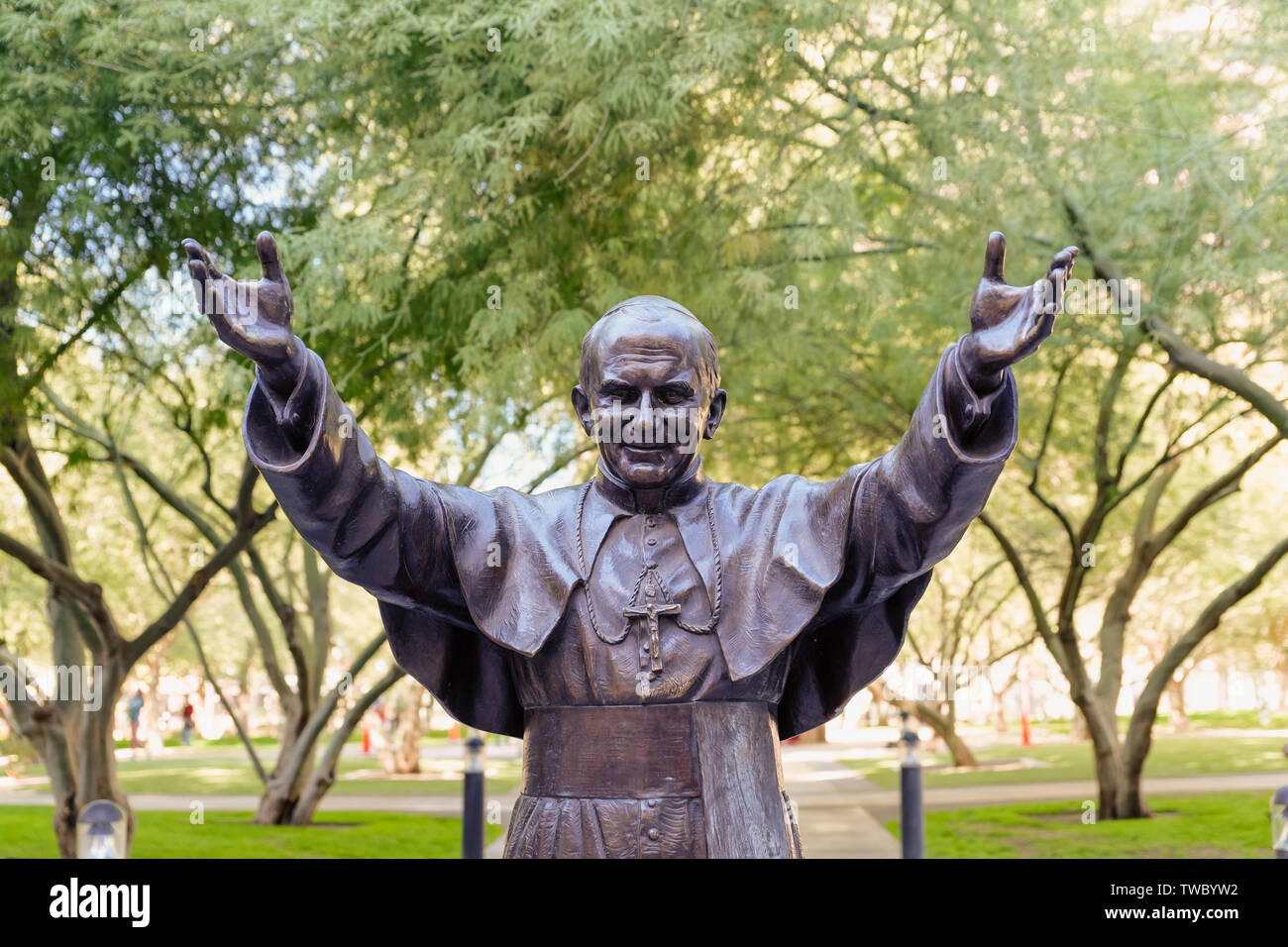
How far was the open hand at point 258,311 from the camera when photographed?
8.58 feet

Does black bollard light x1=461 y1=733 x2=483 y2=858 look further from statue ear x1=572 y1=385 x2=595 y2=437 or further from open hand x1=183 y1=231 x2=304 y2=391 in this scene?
open hand x1=183 y1=231 x2=304 y2=391

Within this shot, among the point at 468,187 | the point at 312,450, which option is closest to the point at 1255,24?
the point at 468,187

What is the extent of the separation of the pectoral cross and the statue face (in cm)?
28

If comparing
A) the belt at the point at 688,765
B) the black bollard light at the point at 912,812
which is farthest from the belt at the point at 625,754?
the black bollard light at the point at 912,812

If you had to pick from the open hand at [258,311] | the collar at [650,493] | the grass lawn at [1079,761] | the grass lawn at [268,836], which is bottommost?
the grass lawn at [1079,761]

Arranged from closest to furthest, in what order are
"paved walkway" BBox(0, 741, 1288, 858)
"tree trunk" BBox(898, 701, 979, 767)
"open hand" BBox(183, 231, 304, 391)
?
1. "open hand" BBox(183, 231, 304, 391)
2. "paved walkway" BBox(0, 741, 1288, 858)
3. "tree trunk" BBox(898, 701, 979, 767)

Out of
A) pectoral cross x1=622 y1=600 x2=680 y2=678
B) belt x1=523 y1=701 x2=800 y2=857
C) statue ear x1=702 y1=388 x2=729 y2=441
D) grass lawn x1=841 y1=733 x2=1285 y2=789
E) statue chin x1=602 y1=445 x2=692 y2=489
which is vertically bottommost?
grass lawn x1=841 y1=733 x2=1285 y2=789

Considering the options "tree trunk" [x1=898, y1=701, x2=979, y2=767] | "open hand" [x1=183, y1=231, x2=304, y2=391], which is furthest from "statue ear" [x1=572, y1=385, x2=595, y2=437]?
"tree trunk" [x1=898, y1=701, x2=979, y2=767]

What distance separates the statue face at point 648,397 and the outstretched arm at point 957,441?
0.43m

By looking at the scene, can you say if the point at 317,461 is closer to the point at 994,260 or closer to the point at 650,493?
the point at 650,493

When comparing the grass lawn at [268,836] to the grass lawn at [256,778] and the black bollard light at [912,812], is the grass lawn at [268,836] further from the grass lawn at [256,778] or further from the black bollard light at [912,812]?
the black bollard light at [912,812]

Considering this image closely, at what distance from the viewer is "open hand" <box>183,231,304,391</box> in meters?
2.62

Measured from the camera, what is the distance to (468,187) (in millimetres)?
9094
